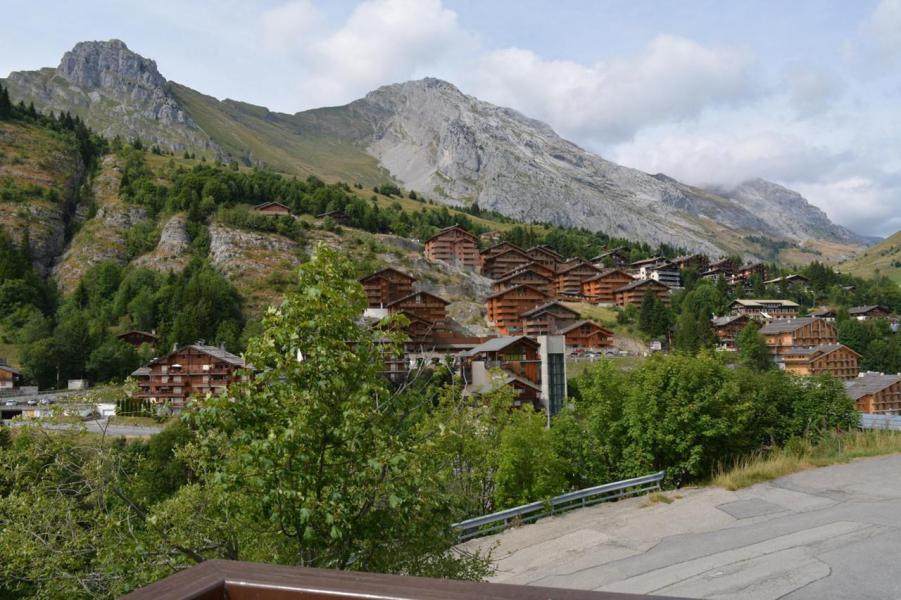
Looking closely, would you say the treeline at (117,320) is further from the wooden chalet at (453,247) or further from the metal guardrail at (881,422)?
the metal guardrail at (881,422)

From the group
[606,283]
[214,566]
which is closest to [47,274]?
[606,283]

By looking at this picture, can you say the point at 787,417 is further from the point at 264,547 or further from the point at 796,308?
the point at 796,308

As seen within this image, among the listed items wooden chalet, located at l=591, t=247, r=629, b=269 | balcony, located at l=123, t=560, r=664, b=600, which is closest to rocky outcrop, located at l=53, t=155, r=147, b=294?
wooden chalet, located at l=591, t=247, r=629, b=269

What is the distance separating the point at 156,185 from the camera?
97062 mm

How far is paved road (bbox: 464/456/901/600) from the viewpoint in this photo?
7932mm

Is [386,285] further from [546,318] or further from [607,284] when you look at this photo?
[607,284]

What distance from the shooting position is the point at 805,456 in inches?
589

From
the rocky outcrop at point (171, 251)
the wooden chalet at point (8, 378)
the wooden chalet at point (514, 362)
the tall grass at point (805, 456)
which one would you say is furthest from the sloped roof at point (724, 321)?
the wooden chalet at point (8, 378)

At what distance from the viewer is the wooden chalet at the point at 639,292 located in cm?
8719

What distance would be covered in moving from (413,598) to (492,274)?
9935 centimetres

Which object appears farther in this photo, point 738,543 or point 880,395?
point 880,395

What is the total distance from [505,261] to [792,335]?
147 feet

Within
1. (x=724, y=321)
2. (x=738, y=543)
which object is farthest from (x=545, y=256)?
(x=738, y=543)

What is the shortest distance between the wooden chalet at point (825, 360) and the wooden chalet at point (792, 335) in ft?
5.10
